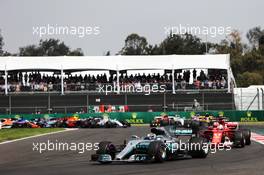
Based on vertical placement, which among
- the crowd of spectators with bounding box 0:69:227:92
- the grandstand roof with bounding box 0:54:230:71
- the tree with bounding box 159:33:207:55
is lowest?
the crowd of spectators with bounding box 0:69:227:92

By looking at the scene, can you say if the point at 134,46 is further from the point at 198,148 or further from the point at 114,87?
the point at 198,148

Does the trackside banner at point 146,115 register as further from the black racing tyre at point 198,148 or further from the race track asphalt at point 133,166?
the black racing tyre at point 198,148

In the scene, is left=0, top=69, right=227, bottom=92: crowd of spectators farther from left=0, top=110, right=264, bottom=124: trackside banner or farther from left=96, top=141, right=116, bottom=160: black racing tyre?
left=96, top=141, right=116, bottom=160: black racing tyre

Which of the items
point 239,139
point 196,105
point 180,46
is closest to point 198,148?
point 239,139

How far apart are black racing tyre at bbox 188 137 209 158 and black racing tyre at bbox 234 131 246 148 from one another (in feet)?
12.8

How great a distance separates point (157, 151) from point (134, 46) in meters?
119

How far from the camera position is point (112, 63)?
179ft

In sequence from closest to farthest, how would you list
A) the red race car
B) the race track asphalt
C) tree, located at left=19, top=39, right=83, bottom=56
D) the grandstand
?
the race track asphalt → the red race car → the grandstand → tree, located at left=19, top=39, right=83, bottom=56

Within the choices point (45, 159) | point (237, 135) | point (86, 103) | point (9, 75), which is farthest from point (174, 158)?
point (9, 75)

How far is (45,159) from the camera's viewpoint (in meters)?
16.0

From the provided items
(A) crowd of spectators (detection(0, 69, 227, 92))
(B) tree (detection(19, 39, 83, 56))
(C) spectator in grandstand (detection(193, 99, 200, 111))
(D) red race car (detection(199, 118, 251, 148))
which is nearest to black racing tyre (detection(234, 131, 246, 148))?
(D) red race car (detection(199, 118, 251, 148))

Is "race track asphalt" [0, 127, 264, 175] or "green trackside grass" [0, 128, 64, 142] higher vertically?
"race track asphalt" [0, 127, 264, 175]

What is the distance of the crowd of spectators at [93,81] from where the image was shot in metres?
50.9

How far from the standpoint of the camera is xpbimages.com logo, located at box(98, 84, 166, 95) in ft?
166
